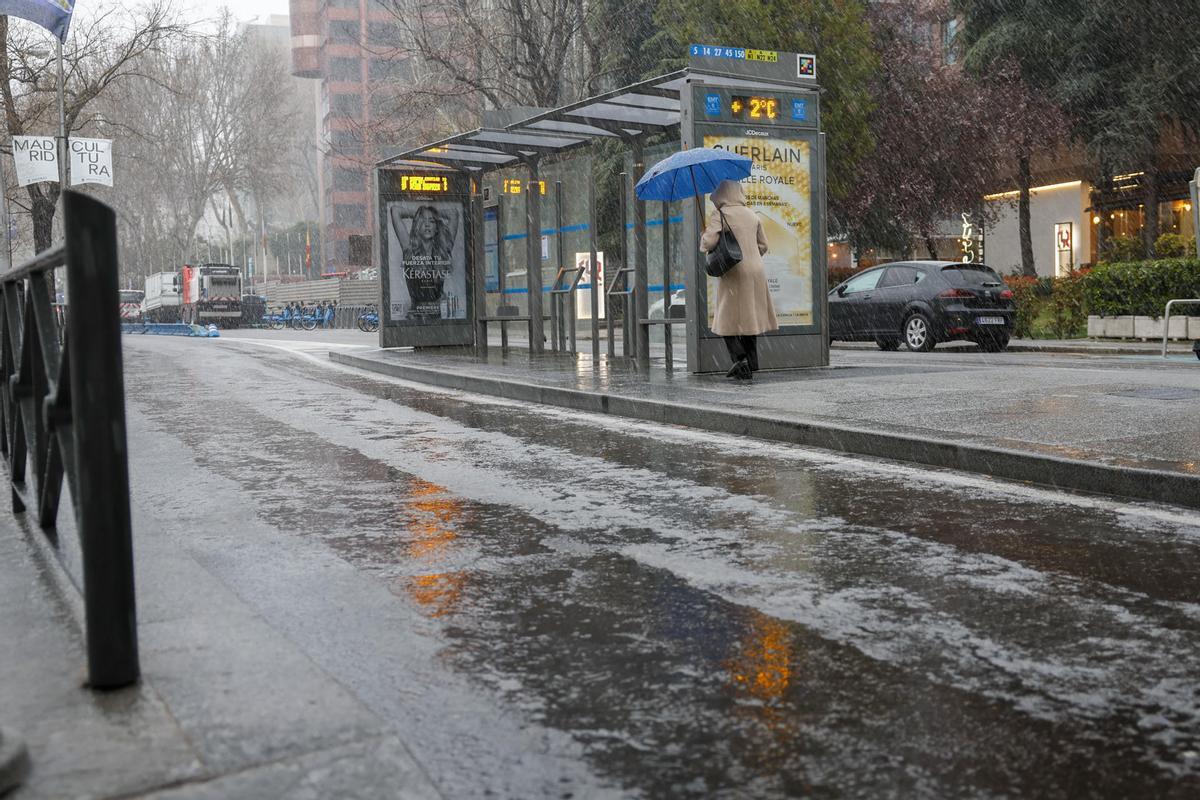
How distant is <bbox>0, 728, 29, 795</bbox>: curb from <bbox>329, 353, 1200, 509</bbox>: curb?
523cm

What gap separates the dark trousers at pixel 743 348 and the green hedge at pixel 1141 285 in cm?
1077

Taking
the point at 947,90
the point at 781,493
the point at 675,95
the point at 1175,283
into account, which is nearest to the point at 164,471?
the point at 781,493

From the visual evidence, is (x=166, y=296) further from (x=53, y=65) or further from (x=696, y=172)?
(x=696, y=172)

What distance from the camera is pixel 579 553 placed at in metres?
5.25

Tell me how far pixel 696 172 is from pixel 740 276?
1.10 metres

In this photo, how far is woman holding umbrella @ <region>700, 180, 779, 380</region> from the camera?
12.5 m

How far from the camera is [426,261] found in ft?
69.8

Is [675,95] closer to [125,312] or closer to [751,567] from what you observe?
[751,567]

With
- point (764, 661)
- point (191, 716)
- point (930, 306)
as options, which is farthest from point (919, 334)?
point (191, 716)

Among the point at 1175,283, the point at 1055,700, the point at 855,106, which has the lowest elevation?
the point at 1055,700

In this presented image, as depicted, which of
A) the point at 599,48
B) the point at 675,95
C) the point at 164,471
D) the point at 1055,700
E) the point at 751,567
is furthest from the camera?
the point at 599,48

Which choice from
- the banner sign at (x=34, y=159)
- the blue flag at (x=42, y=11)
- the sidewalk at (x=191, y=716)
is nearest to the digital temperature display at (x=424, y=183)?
the blue flag at (x=42, y=11)

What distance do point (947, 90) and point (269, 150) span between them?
48662 mm

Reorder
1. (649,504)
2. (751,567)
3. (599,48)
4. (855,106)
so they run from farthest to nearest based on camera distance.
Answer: (599,48), (855,106), (649,504), (751,567)
